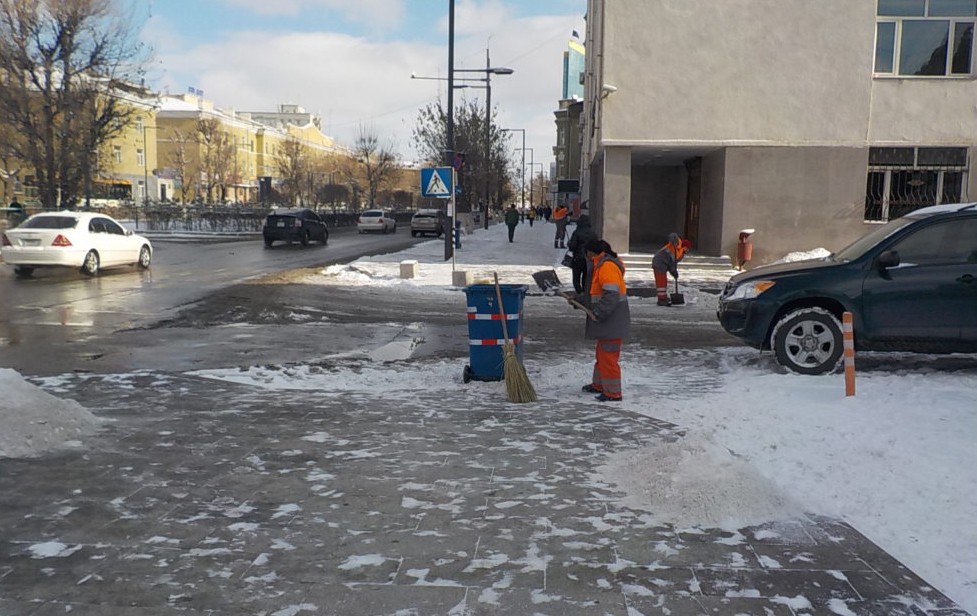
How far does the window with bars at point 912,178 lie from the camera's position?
20.9 meters

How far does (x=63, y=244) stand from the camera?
60.2 feet

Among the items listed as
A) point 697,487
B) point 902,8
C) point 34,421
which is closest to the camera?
point 697,487

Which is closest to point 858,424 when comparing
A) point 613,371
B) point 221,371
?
point 613,371

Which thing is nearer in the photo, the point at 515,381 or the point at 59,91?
the point at 515,381

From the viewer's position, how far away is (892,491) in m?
4.66

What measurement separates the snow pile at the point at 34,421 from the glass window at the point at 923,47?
2199 centimetres

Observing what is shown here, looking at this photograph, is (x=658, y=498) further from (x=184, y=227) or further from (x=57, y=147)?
(x=184, y=227)

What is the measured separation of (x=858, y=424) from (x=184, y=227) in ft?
147

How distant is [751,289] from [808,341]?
0.82 m

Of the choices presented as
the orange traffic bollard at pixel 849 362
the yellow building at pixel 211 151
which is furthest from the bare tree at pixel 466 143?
the orange traffic bollard at pixel 849 362

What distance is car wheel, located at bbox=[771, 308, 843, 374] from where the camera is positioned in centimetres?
822

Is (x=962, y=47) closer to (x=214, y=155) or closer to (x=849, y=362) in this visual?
(x=849, y=362)

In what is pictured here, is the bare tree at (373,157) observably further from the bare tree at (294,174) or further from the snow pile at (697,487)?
the snow pile at (697,487)

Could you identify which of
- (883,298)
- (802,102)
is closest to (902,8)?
(802,102)
